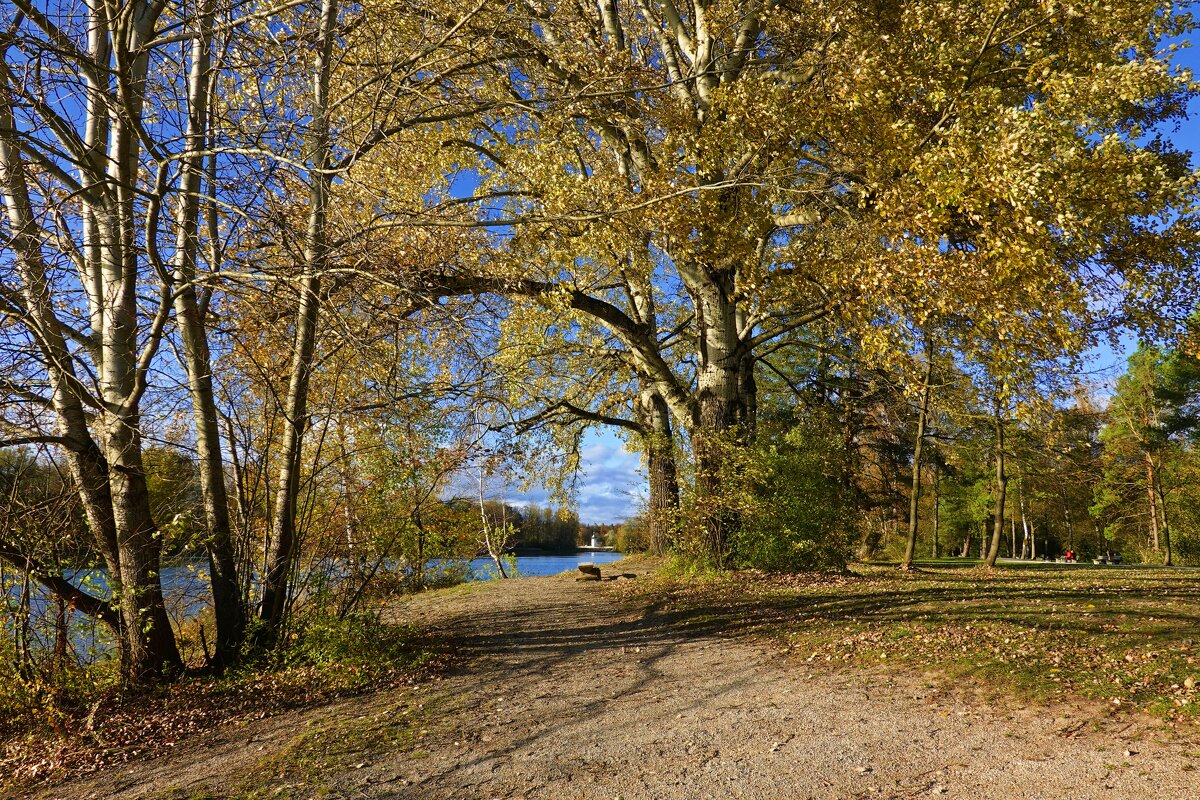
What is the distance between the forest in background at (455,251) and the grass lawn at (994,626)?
1.90m

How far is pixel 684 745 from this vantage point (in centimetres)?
468

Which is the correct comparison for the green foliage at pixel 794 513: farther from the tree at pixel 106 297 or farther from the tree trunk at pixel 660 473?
the tree at pixel 106 297

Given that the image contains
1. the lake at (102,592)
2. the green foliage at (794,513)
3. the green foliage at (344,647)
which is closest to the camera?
the lake at (102,592)

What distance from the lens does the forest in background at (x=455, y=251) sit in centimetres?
570

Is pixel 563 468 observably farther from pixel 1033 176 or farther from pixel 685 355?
pixel 1033 176

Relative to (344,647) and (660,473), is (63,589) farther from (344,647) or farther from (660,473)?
(660,473)

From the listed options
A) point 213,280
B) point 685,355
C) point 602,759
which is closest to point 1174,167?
point 685,355

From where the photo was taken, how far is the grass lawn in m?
5.23

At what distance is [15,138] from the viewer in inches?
217

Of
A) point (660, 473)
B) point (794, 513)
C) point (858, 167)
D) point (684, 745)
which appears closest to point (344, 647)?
point (684, 745)

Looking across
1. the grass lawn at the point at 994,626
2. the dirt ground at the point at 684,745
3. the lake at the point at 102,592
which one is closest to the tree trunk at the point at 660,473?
the grass lawn at the point at 994,626

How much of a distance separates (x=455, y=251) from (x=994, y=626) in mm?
6636

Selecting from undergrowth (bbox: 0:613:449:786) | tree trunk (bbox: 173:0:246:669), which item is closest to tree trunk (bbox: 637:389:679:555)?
undergrowth (bbox: 0:613:449:786)

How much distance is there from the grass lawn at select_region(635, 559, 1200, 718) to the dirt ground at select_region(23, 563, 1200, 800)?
0.50 metres
